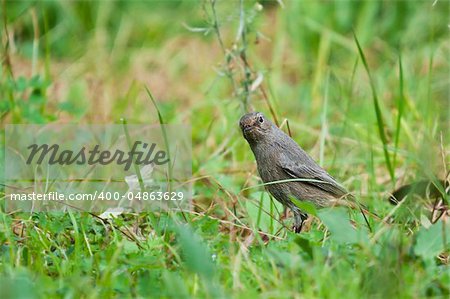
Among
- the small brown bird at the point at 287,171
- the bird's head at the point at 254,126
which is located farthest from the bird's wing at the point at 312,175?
the bird's head at the point at 254,126

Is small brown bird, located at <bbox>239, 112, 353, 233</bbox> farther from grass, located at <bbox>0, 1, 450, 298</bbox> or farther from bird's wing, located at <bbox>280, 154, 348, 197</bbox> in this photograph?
grass, located at <bbox>0, 1, 450, 298</bbox>

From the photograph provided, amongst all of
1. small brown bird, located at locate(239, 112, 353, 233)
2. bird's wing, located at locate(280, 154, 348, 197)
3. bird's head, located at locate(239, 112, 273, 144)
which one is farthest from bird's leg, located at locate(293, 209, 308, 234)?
bird's head, located at locate(239, 112, 273, 144)

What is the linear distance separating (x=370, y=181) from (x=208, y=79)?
260cm

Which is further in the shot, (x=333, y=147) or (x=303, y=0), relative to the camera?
(x=303, y=0)

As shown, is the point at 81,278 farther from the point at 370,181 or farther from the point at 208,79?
the point at 208,79

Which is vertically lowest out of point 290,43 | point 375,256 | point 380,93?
point 375,256

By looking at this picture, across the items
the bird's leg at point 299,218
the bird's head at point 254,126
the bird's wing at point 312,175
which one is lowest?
the bird's leg at point 299,218

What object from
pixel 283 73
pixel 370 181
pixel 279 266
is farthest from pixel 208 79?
pixel 279 266

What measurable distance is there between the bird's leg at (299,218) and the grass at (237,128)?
0.29 feet

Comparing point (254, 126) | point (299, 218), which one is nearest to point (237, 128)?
point (254, 126)

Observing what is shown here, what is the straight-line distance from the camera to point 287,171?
3.80 meters

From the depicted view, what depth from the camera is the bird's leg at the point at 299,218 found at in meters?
3.78

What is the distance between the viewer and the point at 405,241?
308cm

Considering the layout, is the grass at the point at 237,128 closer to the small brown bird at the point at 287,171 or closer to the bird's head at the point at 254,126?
the small brown bird at the point at 287,171
